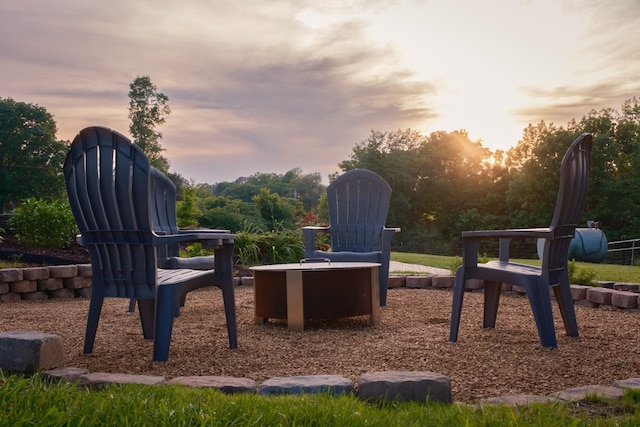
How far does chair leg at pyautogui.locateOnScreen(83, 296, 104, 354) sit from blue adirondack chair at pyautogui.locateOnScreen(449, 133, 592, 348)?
74.6 inches

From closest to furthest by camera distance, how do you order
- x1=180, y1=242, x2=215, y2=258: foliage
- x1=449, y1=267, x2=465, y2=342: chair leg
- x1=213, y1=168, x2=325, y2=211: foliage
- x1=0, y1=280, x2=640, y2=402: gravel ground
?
x1=0, y1=280, x2=640, y2=402: gravel ground
x1=449, y1=267, x2=465, y2=342: chair leg
x1=180, y1=242, x2=215, y2=258: foliage
x1=213, y1=168, x2=325, y2=211: foliage

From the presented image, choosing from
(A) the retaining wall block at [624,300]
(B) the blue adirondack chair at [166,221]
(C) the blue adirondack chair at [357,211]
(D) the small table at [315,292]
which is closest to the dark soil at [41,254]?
(B) the blue adirondack chair at [166,221]

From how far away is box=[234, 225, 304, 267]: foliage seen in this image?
756 centimetres

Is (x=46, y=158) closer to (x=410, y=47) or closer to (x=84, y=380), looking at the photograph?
(x=410, y=47)

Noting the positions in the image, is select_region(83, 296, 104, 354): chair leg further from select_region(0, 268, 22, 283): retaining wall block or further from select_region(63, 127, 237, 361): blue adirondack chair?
select_region(0, 268, 22, 283): retaining wall block

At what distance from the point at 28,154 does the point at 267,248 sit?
85.0ft

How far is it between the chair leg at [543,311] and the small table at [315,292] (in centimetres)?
111

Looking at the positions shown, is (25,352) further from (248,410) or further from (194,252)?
(194,252)

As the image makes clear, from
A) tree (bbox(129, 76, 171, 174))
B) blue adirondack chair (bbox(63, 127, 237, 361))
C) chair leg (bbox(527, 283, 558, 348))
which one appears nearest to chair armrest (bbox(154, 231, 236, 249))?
blue adirondack chair (bbox(63, 127, 237, 361))

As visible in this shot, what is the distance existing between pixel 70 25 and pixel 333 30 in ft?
9.85

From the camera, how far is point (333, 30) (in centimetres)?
722

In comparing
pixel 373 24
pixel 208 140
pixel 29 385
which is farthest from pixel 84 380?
pixel 208 140

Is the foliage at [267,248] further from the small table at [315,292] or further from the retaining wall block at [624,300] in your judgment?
the retaining wall block at [624,300]

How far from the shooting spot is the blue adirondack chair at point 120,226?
9.50ft
